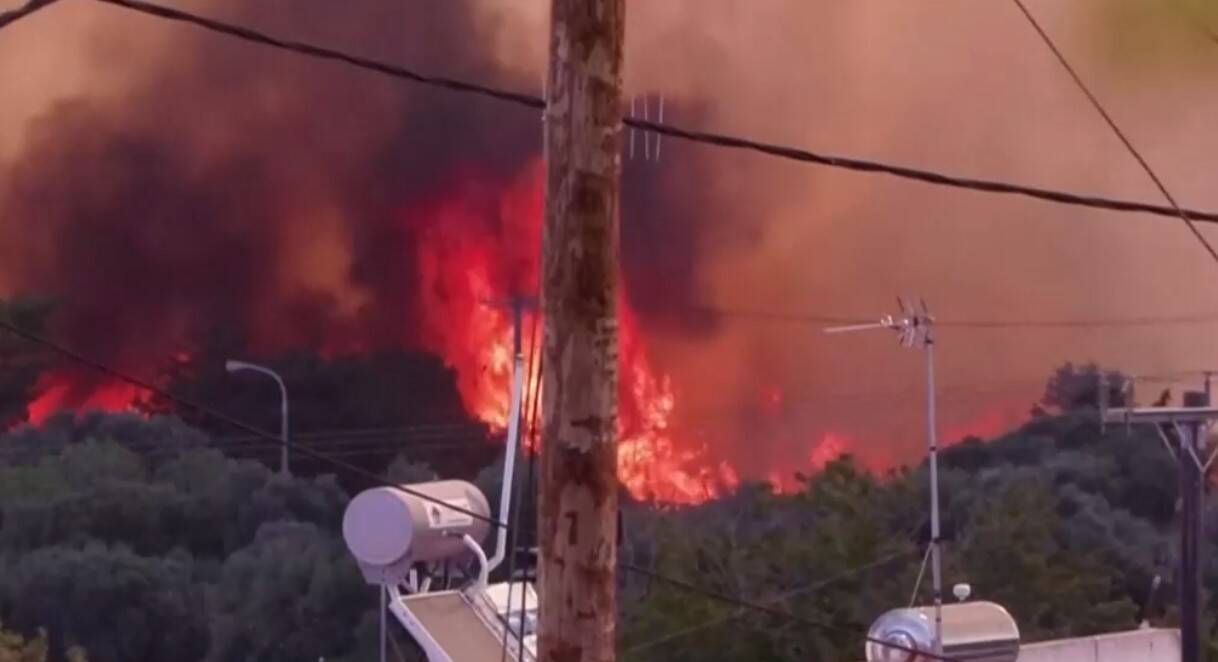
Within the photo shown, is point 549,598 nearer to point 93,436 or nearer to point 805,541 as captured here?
point 805,541

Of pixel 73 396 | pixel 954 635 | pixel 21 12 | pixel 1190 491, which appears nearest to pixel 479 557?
pixel 954 635

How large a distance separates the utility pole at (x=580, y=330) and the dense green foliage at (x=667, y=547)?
2551 cm

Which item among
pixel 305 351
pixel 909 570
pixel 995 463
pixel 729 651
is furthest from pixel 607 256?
pixel 305 351

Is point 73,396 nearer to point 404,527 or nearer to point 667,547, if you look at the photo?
point 667,547

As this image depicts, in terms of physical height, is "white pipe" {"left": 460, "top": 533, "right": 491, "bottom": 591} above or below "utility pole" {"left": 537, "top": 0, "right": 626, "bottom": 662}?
below

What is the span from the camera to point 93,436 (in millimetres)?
58625

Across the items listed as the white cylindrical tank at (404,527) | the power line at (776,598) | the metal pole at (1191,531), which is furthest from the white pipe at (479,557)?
the power line at (776,598)

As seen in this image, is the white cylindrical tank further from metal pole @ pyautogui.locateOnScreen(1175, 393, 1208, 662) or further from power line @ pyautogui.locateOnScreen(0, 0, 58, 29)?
metal pole @ pyautogui.locateOnScreen(1175, 393, 1208, 662)

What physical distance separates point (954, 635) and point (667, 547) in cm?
2254

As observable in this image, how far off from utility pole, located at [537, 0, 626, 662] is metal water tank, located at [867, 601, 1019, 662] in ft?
39.6

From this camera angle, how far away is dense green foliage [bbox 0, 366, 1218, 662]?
→ 4072cm

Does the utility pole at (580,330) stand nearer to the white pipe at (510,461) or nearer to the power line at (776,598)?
the white pipe at (510,461)

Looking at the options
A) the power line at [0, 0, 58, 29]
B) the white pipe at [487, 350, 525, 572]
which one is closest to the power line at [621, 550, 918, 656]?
the white pipe at [487, 350, 525, 572]

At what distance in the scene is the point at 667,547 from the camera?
42594mm
